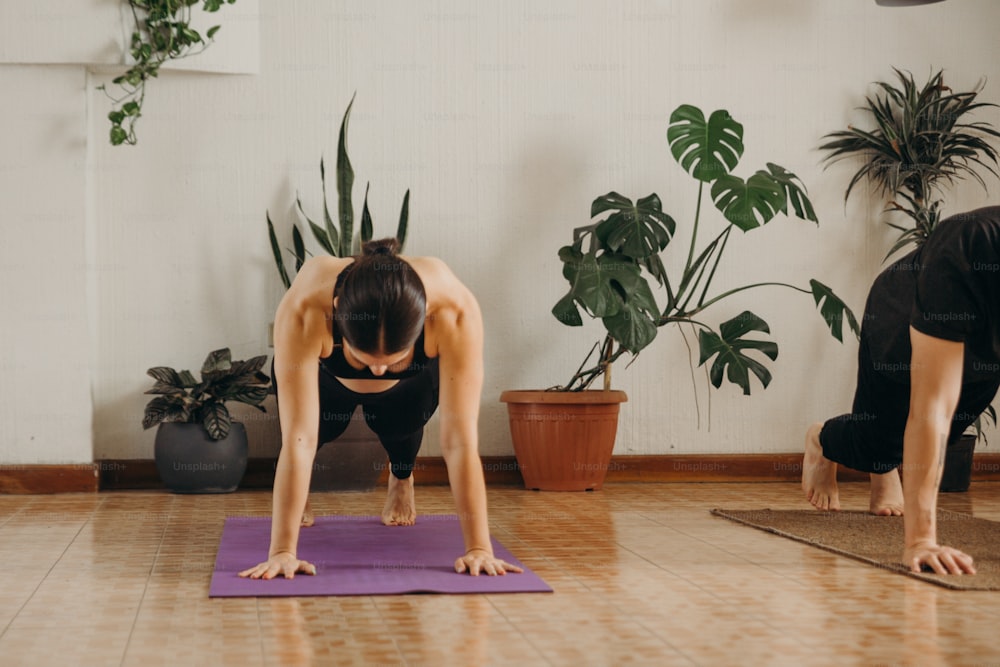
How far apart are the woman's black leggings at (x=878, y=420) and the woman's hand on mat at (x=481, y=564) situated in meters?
1.21

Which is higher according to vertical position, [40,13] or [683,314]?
[40,13]

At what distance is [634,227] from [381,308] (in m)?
2.43

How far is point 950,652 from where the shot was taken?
2.01m

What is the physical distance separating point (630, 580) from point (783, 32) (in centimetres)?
335

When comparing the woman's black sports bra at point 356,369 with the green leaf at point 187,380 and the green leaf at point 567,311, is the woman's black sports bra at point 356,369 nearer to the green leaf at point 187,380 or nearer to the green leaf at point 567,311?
the green leaf at point 567,311

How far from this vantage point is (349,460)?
183 inches

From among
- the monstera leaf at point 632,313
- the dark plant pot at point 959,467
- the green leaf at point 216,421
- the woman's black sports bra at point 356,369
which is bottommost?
the dark plant pot at point 959,467

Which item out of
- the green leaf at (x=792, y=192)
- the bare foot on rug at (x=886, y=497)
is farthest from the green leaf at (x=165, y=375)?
the bare foot on rug at (x=886, y=497)

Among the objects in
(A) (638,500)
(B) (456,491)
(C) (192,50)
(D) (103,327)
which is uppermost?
(C) (192,50)

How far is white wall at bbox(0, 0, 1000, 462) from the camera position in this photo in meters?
4.63

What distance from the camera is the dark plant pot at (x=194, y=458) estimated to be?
178 inches

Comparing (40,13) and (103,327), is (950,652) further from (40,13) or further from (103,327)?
(40,13)

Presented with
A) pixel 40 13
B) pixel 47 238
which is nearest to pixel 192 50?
pixel 40 13

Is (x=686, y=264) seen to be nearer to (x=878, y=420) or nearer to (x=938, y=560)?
(x=878, y=420)
